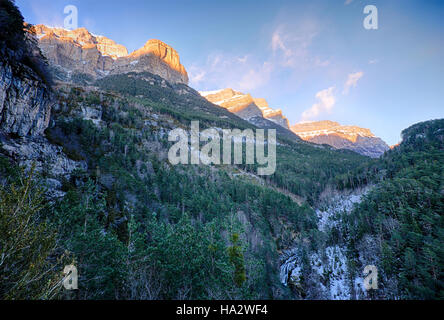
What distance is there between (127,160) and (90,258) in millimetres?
49787

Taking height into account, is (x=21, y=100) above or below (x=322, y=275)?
above

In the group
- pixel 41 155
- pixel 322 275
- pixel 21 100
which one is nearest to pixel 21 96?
pixel 21 100

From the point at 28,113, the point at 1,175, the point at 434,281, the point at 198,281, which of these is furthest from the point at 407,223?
the point at 28,113

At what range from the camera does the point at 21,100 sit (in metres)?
17.8

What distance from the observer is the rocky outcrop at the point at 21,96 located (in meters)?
16.1

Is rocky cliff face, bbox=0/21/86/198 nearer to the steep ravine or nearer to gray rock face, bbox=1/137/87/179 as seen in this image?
gray rock face, bbox=1/137/87/179

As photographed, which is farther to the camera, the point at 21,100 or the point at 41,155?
the point at 41,155

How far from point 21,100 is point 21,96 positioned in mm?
384

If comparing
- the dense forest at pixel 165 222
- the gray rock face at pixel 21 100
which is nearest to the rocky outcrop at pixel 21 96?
the gray rock face at pixel 21 100

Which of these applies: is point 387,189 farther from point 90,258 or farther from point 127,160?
point 127,160

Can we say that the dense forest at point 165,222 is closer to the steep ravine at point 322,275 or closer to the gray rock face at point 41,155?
the gray rock face at point 41,155

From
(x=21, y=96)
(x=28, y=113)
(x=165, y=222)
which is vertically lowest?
(x=165, y=222)

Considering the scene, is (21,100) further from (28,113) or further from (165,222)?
(165,222)

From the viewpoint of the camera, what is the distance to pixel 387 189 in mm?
49312
